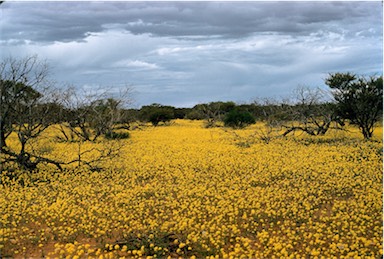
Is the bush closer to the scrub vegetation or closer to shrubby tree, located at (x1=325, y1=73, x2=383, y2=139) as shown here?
shrubby tree, located at (x1=325, y1=73, x2=383, y2=139)

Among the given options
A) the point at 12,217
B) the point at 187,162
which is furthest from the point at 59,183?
the point at 187,162

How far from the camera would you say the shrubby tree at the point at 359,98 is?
22906 millimetres

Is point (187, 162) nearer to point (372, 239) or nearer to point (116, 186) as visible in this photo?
point (116, 186)

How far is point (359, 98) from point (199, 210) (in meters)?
16.9

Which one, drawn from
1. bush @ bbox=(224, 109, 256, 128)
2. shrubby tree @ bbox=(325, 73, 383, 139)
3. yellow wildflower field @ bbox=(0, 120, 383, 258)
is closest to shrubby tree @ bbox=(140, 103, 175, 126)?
bush @ bbox=(224, 109, 256, 128)

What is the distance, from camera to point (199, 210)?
8.82 m

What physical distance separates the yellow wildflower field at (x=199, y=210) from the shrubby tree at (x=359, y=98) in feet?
28.8

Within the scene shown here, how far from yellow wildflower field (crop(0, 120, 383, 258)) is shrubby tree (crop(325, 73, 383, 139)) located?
8.79 meters

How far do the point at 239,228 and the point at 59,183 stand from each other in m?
5.62

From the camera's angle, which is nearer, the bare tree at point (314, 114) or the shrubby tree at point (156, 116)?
the bare tree at point (314, 114)

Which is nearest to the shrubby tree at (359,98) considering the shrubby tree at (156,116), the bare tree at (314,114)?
the bare tree at (314,114)

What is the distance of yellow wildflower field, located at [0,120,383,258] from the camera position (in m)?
6.89

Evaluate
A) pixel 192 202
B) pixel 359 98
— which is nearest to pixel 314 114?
pixel 359 98

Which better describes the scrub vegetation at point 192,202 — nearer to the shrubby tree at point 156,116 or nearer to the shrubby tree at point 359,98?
the shrubby tree at point 359,98
